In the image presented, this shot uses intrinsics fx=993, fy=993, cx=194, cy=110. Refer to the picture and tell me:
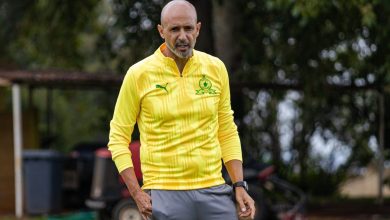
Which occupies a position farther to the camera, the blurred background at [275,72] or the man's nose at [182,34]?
the blurred background at [275,72]

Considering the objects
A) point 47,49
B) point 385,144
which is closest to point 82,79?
point 47,49

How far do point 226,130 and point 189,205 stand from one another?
47 cm

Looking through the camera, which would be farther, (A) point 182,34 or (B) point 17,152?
(B) point 17,152

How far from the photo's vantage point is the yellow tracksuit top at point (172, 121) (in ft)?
15.6

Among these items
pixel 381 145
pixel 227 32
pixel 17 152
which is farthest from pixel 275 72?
pixel 17 152

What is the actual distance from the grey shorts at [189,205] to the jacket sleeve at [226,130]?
243 mm

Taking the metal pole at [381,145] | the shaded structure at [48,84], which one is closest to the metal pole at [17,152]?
the shaded structure at [48,84]

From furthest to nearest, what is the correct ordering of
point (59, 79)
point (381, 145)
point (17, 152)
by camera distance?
point (381, 145), point (17, 152), point (59, 79)

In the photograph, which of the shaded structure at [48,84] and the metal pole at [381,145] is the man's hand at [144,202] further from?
the metal pole at [381,145]

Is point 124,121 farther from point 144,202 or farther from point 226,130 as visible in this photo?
point 226,130

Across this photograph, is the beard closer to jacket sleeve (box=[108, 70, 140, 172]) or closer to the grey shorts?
jacket sleeve (box=[108, 70, 140, 172])

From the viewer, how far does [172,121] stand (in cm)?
475

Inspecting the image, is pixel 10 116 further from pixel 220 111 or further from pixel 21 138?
pixel 220 111

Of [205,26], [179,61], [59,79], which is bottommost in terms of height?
[59,79]
